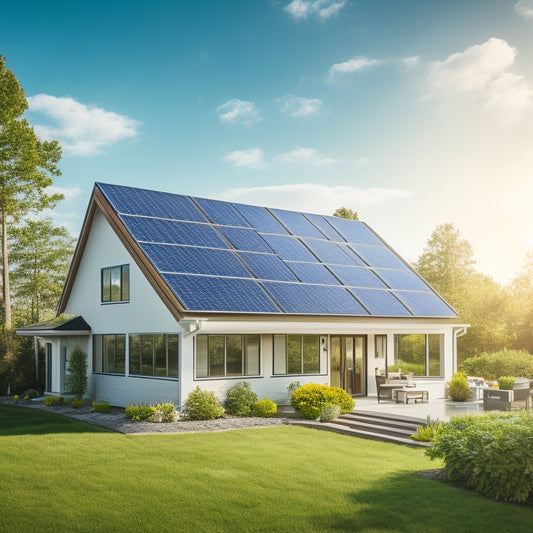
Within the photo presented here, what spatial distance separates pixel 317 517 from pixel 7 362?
2008cm

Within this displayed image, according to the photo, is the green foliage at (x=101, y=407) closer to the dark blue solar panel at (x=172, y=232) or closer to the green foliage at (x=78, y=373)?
the green foliage at (x=78, y=373)

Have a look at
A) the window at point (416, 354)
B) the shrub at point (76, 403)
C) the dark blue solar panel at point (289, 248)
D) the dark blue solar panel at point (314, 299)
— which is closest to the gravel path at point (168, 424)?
the shrub at point (76, 403)

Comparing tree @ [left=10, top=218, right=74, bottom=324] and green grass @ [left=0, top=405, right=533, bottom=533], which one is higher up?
tree @ [left=10, top=218, right=74, bottom=324]

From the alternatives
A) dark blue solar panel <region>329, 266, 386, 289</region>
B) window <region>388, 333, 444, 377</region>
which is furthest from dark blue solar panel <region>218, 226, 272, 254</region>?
window <region>388, 333, 444, 377</region>

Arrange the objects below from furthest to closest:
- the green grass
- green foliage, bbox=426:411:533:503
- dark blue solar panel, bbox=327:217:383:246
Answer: dark blue solar panel, bbox=327:217:383:246 → green foliage, bbox=426:411:533:503 → the green grass

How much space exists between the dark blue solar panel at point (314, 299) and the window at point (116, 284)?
15.8ft

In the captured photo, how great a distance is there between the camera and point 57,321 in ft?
76.9

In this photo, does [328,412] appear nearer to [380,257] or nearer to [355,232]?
[380,257]

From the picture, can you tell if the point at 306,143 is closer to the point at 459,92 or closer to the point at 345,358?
the point at 459,92

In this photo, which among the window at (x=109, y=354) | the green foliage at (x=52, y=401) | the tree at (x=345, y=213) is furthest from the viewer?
the tree at (x=345, y=213)

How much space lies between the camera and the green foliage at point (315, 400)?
56.1 ft

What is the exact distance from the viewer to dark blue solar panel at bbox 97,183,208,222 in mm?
20656

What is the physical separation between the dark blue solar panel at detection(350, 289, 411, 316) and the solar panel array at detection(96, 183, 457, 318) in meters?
0.05

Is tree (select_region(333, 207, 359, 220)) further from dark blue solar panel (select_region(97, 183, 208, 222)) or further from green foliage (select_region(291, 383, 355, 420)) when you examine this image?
green foliage (select_region(291, 383, 355, 420))
